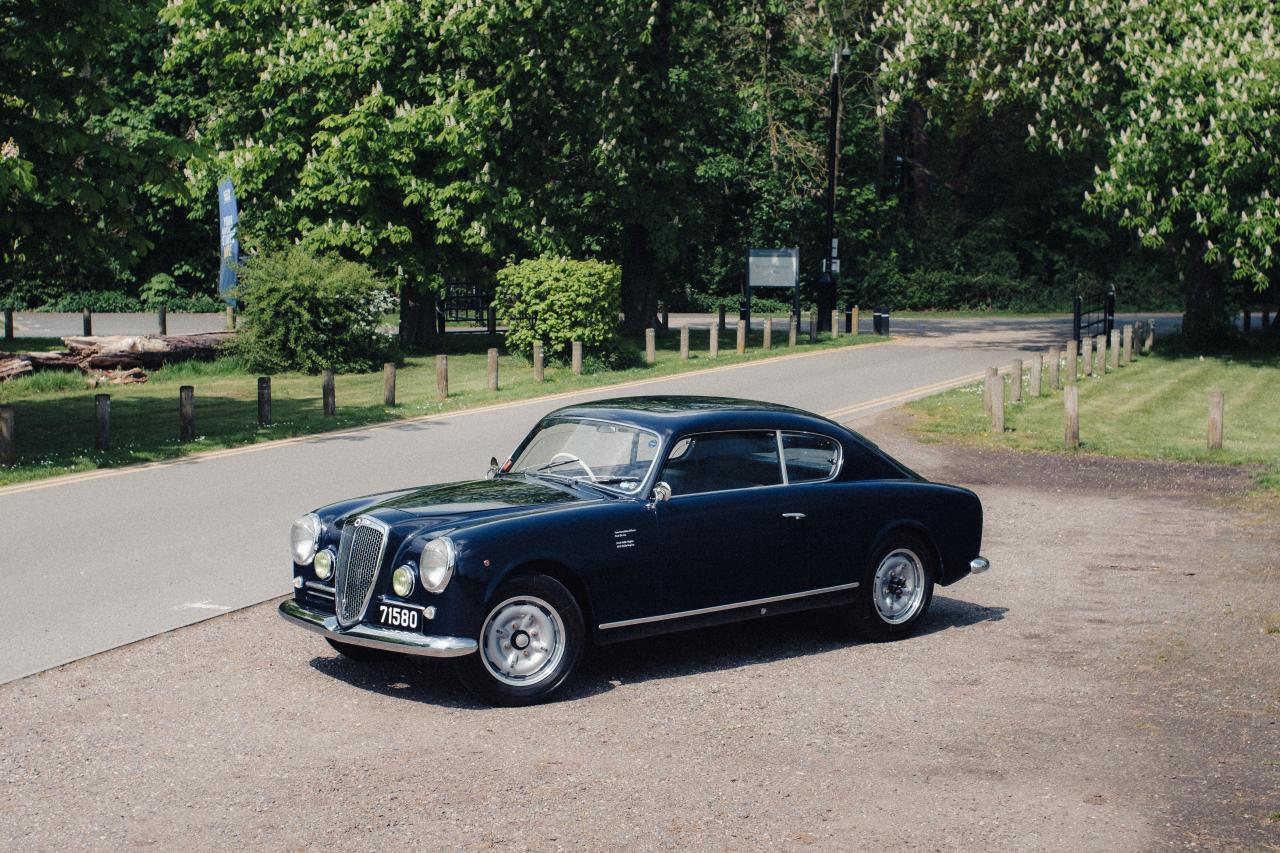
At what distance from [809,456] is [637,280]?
28658mm

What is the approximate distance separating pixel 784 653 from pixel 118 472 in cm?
973

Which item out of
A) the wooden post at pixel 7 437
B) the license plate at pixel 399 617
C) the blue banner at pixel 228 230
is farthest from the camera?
the blue banner at pixel 228 230

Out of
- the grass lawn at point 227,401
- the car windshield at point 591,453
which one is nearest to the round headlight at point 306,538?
the car windshield at point 591,453

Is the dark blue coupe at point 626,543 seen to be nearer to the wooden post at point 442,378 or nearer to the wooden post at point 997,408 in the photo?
the wooden post at point 997,408

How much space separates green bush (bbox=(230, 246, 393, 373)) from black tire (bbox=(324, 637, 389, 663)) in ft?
67.6

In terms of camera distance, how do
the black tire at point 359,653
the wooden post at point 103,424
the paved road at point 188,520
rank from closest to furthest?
the black tire at point 359,653 → the paved road at point 188,520 → the wooden post at point 103,424

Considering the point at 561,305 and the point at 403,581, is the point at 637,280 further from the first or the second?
the point at 403,581

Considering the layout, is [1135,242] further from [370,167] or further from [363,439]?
[363,439]

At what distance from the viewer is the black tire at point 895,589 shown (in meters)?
9.07

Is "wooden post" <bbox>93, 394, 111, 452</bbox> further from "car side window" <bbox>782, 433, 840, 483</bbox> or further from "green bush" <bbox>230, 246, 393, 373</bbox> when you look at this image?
"green bush" <bbox>230, 246, 393, 373</bbox>

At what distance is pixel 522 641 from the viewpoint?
7590mm

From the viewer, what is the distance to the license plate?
741cm

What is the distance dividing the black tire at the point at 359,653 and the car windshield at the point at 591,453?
142cm

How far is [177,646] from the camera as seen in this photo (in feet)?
28.6
